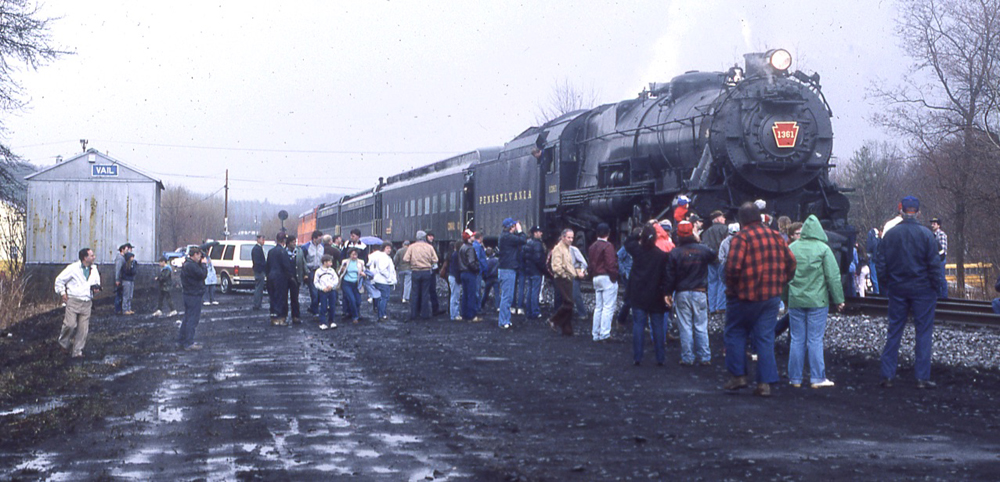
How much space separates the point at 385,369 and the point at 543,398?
122 inches

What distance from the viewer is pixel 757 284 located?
9.90 metres

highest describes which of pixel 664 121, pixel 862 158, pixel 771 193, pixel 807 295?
pixel 862 158

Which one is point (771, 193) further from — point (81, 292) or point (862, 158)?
point (862, 158)

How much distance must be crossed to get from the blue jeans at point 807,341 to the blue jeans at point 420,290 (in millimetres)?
10224

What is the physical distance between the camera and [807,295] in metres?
10.3

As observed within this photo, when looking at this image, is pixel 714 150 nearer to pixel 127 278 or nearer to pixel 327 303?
pixel 327 303

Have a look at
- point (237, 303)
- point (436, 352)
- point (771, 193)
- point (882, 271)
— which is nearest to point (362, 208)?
point (237, 303)

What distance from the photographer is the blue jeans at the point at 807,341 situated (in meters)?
10.3

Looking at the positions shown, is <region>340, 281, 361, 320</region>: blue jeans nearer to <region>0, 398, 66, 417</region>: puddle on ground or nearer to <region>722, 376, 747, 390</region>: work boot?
<region>0, 398, 66, 417</region>: puddle on ground

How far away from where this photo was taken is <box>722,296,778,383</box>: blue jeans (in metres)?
9.92

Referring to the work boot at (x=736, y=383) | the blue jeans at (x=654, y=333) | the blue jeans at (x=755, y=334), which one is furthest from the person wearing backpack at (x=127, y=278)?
the work boot at (x=736, y=383)

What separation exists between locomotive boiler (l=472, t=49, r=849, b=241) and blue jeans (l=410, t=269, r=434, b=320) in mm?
→ 4290

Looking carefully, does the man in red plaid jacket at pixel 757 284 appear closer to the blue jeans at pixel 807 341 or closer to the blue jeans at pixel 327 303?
the blue jeans at pixel 807 341

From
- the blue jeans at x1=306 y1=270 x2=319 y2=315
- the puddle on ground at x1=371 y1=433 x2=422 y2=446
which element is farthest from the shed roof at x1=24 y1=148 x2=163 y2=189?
the puddle on ground at x1=371 y1=433 x2=422 y2=446
